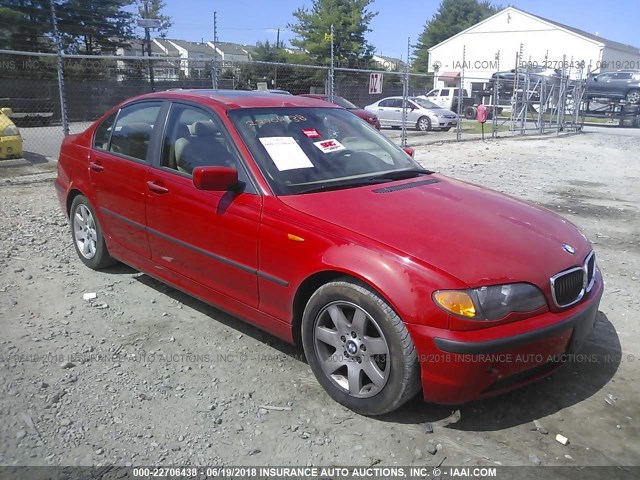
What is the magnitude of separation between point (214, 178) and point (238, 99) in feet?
3.11

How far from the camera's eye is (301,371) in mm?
3461

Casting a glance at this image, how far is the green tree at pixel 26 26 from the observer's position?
24.7 m

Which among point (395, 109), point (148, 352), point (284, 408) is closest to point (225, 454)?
point (284, 408)

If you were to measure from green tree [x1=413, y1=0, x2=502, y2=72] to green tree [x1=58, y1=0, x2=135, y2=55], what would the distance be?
48364mm

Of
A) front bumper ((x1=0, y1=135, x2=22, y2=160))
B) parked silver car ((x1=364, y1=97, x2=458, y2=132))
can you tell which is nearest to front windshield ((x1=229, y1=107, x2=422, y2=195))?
front bumper ((x1=0, y1=135, x2=22, y2=160))

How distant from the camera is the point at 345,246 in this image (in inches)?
114

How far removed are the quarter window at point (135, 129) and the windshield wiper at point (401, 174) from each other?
1.77 meters

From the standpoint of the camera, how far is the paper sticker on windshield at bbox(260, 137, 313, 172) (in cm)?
353

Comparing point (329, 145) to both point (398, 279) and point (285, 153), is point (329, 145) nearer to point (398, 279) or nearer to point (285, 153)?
point (285, 153)

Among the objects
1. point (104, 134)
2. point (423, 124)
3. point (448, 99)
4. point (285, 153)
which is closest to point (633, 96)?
point (448, 99)

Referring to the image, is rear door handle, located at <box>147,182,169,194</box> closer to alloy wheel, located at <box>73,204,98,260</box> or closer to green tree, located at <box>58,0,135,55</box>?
alloy wheel, located at <box>73,204,98,260</box>

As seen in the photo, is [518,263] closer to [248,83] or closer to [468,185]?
[468,185]

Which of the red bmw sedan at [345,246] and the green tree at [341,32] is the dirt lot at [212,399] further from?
the green tree at [341,32]

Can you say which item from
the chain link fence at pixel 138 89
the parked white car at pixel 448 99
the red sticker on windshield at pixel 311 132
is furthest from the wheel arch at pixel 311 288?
the parked white car at pixel 448 99
